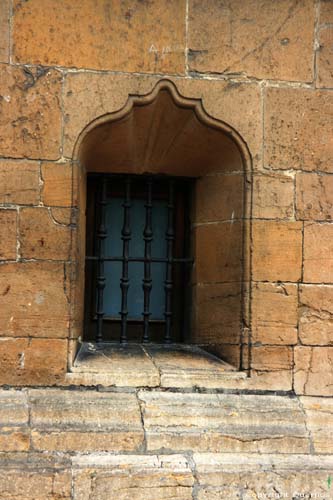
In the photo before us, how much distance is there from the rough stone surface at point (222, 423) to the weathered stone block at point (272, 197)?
956 mm

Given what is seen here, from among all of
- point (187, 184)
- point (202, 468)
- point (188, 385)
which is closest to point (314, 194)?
point (187, 184)

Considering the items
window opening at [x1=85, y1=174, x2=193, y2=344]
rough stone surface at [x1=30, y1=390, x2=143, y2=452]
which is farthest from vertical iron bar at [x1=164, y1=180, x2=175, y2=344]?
rough stone surface at [x1=30, y1=390, x2=143, y2=452]

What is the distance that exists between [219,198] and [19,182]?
110 cm

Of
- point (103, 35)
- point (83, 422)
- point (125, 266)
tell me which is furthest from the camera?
point (125, 266)

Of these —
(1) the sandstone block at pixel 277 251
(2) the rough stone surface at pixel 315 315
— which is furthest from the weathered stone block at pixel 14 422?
(2) the rough stone surface at pixel 315 315

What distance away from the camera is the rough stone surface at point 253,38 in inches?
159

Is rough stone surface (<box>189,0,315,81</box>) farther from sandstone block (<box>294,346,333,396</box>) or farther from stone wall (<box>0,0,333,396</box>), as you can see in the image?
sandstone block (<box>294,346,333,396</box>)

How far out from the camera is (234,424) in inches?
152

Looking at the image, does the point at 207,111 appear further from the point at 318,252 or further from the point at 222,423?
the point at 222,423

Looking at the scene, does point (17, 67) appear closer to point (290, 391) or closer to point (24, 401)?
point (24, 401)

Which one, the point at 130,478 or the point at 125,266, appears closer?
the point at 130,478

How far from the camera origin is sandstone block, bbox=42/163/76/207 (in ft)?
12.9

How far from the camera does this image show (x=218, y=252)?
4.27 m

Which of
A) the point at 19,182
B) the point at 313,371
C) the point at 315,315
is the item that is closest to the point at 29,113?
the point at 19,182
